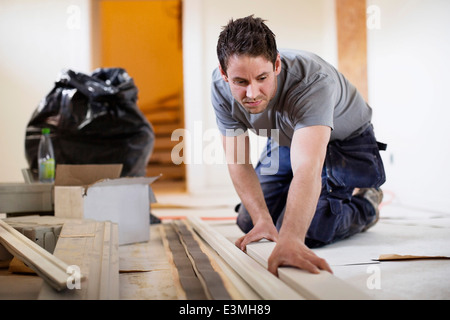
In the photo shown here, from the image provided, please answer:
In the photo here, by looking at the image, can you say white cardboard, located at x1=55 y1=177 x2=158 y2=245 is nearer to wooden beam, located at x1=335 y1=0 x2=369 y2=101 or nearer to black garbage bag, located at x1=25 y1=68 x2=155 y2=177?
black garbage bag, located at x1=25 y1=68 x2=155 y2=177

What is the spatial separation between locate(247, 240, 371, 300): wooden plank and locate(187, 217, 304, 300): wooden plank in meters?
0.02

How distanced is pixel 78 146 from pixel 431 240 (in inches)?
69.8

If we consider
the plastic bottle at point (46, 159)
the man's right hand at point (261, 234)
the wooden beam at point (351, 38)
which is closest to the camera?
the man's right hand at point (261, 234)

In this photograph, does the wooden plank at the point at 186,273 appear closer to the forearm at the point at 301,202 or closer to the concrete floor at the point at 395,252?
the forearm at the point at 301,202

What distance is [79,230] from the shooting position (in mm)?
1438

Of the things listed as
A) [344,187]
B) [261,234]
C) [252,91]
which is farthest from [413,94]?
[252,91]

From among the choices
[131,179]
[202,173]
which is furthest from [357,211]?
[202,173]

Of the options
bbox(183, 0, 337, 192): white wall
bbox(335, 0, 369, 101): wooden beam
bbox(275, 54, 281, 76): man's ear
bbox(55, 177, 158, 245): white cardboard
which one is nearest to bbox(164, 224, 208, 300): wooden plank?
bbox(55, 177, 158, 245): white cardboard

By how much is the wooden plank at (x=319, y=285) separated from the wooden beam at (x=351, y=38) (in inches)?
127

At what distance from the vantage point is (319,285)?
2.99ft

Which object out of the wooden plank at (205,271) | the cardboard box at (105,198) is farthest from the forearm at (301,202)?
the cardboard box at (105,198)

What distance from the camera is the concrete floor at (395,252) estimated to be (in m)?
1.13

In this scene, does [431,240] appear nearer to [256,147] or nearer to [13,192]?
[13,192]

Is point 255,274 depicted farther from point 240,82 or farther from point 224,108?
point 224,108
